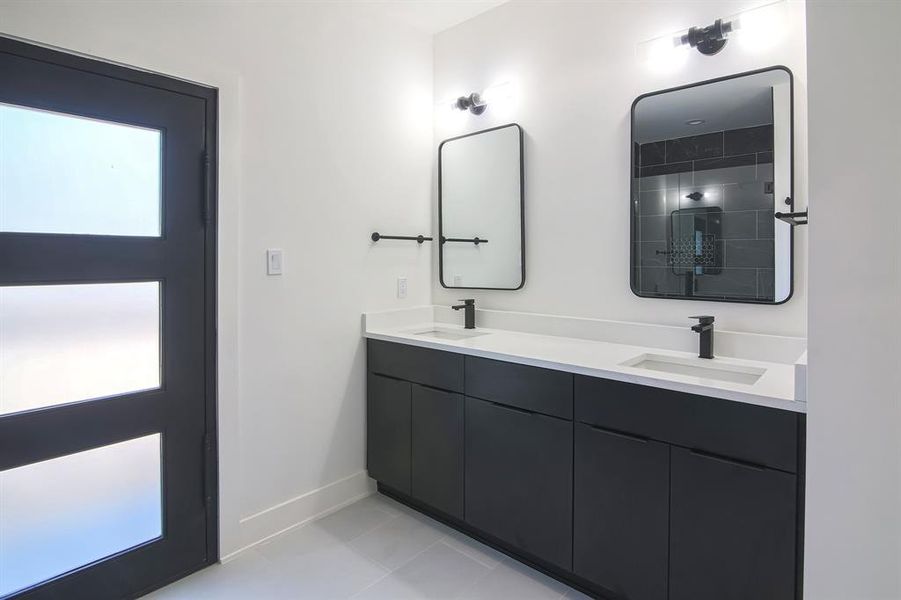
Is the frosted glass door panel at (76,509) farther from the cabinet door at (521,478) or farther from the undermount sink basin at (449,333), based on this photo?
the undermount sink basin at (449,333)

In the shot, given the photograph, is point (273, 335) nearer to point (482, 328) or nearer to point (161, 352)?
point (161, 352)

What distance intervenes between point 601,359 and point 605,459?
0.37 meters

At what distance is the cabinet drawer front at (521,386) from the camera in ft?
5.92

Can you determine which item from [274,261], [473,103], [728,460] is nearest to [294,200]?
[274,261]

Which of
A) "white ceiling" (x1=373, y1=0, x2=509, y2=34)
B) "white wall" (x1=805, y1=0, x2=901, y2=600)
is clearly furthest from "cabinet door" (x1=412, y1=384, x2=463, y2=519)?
"white ceiling" (x1=373, y1=0, x2=509, y2=34)

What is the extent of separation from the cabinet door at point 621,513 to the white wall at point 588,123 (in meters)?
0.70

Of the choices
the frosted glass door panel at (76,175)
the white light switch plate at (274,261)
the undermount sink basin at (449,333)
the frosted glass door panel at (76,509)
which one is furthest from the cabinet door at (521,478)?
the frosted glass door panel at (76,175)

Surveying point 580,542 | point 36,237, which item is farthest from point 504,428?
point 36,237

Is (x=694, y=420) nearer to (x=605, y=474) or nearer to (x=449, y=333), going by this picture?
(x=605, y=474)

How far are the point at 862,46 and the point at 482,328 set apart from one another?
1929mm

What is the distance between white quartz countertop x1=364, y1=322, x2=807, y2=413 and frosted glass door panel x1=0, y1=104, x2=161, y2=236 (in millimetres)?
1195

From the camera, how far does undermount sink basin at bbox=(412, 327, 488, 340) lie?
262cm

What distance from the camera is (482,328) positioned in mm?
2721

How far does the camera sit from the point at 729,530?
4.69 ft
